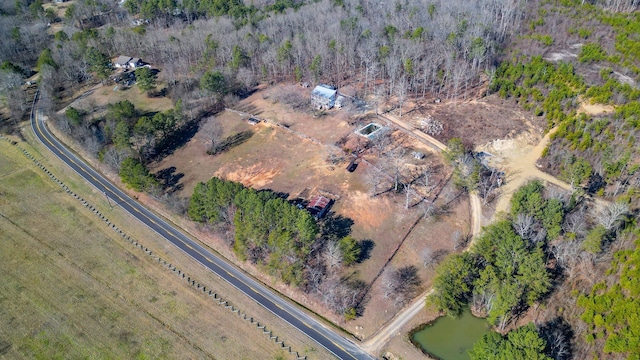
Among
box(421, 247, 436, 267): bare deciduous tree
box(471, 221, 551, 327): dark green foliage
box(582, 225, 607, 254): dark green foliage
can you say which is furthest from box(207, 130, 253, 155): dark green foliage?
box(582, 225, 607, 254): dark green foliage

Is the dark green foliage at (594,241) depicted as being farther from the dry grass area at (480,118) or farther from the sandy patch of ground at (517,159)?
the dry grass area at (480,118)

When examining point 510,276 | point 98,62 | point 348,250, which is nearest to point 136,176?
point 348,250

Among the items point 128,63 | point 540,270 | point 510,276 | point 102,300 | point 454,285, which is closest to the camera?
point 540,270

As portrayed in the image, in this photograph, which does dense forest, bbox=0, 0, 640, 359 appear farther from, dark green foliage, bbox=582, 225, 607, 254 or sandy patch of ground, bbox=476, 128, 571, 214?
sandy patch of ground, bbox=476, 128, 571, 214

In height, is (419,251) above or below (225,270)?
above

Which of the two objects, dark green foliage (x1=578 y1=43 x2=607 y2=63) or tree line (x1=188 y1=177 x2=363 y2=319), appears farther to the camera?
dark green foliage (x1=578 y1=43 x2=607 y2=63)

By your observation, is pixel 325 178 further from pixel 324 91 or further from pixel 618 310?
pixel 618 310

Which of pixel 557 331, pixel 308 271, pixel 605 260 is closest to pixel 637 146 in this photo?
pixel 605 260
